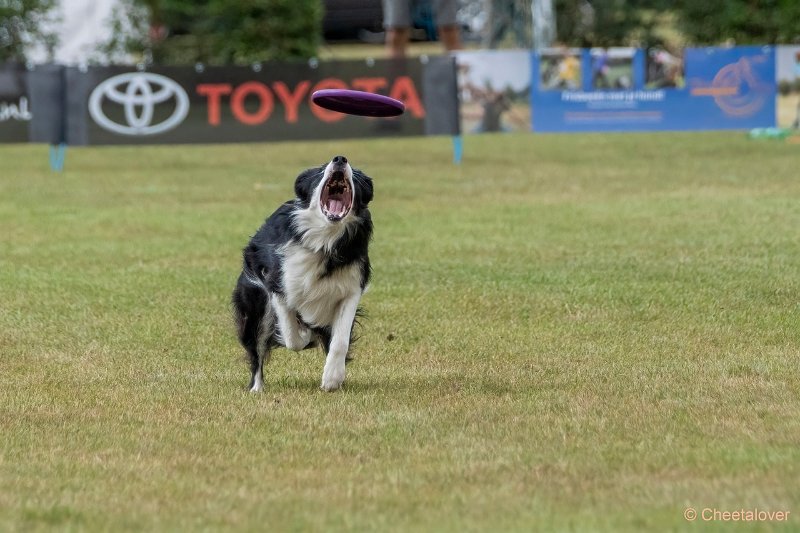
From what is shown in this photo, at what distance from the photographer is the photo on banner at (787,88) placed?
2425 cm

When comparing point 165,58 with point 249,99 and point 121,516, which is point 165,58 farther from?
point 121,516

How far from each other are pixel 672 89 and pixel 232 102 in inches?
318

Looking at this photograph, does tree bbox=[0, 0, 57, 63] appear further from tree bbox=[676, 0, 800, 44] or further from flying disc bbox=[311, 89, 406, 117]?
flying disc bbox=[311, 89, 406, 117]

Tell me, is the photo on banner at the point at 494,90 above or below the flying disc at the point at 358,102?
below

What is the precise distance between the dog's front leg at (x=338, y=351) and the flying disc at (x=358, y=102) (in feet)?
4.72

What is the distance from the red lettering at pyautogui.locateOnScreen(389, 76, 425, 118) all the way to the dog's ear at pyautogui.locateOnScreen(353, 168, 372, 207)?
42.6 ft

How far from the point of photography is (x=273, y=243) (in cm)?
722

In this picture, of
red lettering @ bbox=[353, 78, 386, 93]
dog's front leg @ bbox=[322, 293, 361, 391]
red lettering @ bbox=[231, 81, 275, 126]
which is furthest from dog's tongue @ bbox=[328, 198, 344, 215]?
red lettering @ bbox=[231, 81, 275, 126]

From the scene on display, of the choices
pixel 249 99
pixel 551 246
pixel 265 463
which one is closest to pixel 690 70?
pixel 249 99

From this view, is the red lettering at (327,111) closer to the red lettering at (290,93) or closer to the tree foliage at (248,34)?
the red lettering at (290,93)

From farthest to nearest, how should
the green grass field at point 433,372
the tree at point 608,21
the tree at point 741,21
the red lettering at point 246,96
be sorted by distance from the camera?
the tree at point 608,21 → the tree at point 741,21 → the red lettering at point 246,96 → the green grass field at point 433,372

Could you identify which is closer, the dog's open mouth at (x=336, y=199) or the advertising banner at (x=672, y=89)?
the dog's open mouth at (x=336, y=199)

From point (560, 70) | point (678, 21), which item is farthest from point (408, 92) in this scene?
point (678, 21)

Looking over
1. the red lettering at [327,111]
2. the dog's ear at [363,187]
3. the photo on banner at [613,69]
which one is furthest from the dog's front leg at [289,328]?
the photo on banner at [613,69]
